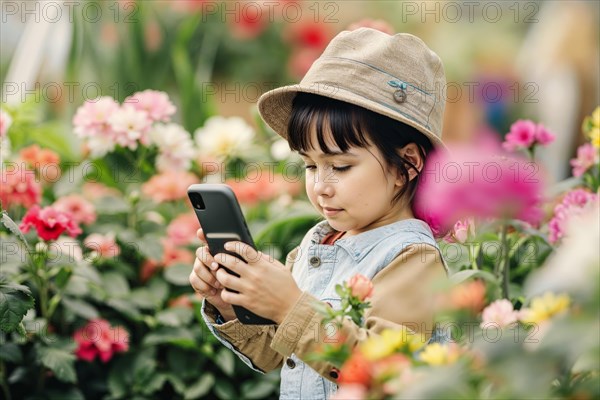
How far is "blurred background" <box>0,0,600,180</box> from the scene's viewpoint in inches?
156

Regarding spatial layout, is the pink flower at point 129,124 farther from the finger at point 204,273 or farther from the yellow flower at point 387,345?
the yellow flower at point 387,345

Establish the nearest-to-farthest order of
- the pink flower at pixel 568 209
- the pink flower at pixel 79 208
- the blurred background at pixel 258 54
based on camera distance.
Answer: the pink flower at pixel 568 209 → the pink flower at pixel 79 208 → the blurred background at pixel 258 54

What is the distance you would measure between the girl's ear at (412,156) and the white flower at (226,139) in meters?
1.54

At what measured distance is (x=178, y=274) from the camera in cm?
273

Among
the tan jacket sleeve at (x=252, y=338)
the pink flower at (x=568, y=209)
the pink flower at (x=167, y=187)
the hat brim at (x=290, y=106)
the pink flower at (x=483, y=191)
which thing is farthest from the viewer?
the pink flower at (x=167, y=187)

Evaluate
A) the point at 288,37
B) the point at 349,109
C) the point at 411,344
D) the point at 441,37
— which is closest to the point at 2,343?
the point at 349,109

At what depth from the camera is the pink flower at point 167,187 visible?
2.94 metres

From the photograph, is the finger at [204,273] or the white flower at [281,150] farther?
the white flower at [281,150]

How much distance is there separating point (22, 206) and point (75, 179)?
467 mm

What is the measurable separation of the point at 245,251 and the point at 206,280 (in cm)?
17

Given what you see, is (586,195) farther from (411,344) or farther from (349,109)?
A: (411,344)

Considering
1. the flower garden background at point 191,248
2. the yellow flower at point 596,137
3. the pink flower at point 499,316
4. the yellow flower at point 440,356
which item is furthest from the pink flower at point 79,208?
the yellow flower at point 440,356

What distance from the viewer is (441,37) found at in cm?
784

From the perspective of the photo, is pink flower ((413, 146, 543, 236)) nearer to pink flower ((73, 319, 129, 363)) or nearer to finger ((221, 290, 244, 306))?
finger ((221, 290, 244, 306))
